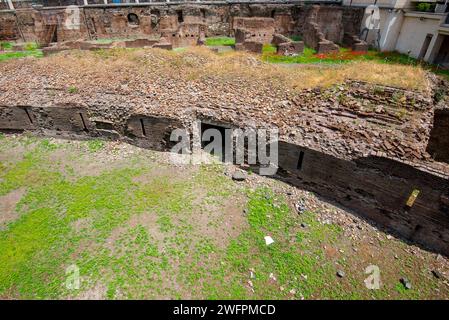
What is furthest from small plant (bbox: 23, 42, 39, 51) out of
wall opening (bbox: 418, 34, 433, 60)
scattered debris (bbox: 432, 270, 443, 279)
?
wall opening (bbox: 418, 34, 433, 60)

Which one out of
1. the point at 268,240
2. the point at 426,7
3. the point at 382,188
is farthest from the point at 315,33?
the point at 268,240

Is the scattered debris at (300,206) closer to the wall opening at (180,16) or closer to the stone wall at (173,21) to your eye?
the stone wall at (173,21)

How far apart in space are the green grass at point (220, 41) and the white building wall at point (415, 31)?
12.2 metres

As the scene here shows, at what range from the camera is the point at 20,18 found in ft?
73.9

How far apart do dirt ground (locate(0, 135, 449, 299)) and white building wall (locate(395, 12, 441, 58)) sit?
16513mm

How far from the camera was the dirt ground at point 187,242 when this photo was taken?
518cm

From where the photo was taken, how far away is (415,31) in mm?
17609

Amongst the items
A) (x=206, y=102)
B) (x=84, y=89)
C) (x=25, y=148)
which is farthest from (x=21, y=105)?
(x=206, y=102)

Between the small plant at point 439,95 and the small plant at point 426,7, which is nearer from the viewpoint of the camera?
the small plant at point 439,95

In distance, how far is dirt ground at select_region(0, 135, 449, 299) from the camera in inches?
204

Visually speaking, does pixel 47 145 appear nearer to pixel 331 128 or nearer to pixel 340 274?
pixel 331 128

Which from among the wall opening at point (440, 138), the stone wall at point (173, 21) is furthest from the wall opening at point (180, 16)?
the wall opening at point (440, 138)
